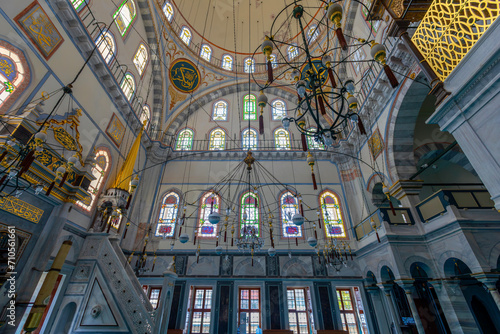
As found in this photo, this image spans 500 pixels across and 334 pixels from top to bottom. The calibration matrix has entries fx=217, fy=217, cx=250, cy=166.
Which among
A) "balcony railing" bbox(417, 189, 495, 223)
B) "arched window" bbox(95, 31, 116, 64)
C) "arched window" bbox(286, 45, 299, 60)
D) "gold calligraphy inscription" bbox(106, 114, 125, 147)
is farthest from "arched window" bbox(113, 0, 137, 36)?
"balcony railing" bbox(417, 189, 495, 223)

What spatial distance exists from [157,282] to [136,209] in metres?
3.21

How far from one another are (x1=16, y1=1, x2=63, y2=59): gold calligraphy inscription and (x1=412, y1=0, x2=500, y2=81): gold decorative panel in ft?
26.9

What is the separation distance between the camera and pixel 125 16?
29.0ft

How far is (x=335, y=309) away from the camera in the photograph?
823 centimetres

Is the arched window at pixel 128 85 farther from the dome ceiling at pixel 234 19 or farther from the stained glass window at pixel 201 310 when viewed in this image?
the stained glass window at pixel 201 310

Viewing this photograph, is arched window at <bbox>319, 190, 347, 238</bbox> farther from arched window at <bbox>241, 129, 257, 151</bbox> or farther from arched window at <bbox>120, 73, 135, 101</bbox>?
arched window at <bbox>120, 73, 135, 101</bbox>

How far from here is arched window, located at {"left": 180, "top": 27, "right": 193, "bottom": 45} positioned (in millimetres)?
A: 12203

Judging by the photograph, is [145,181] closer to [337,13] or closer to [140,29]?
[140,29]

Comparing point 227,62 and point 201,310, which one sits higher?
point 227,62

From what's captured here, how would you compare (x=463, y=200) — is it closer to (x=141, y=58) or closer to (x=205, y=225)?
(x=205, y=225)

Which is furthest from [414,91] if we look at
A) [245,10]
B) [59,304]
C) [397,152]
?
[59,304]

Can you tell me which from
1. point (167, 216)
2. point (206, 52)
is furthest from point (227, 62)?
point (167, 216)

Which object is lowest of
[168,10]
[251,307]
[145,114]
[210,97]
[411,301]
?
[251,307]

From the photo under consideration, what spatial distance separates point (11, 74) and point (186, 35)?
9448 millimetres
